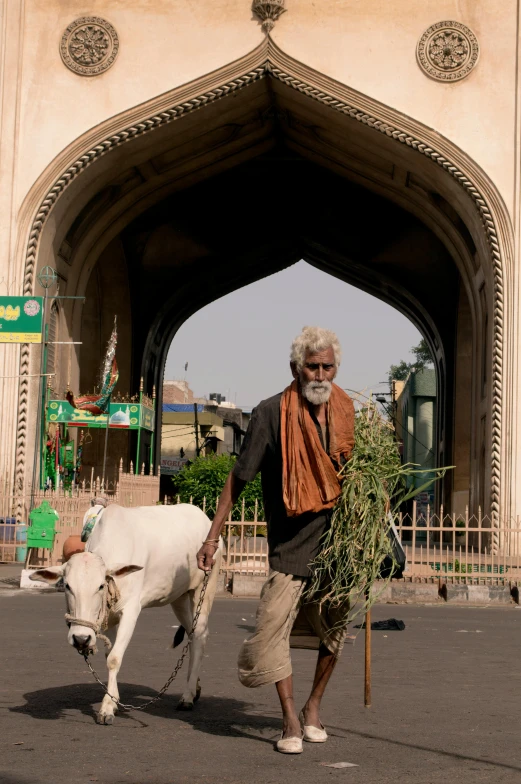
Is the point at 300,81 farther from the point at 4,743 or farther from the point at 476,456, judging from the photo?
the point at 4,743

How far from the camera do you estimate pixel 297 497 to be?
4746mm

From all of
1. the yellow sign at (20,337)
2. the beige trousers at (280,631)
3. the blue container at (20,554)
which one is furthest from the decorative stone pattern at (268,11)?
the beige trousers at (280,631)

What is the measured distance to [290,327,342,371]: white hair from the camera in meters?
4.90

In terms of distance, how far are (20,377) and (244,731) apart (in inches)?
563

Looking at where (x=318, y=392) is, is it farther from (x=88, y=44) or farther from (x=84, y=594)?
(x=88, y=44)

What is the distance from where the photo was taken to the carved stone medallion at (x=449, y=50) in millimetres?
19594

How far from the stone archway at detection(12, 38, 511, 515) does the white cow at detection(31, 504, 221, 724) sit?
42.7 ft

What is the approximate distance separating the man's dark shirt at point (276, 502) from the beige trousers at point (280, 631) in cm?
8

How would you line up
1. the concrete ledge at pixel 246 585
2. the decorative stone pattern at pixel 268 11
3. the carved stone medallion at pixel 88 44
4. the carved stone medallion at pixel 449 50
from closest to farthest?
the concrete ledge at pixel 246 585
the decorative stone pattern at pixel 268 11
the carved stone medallion at pixel 449 50
the carved stone medallion at pixel 88 44

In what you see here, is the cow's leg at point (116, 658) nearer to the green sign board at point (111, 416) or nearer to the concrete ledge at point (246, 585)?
the concrete ledge at point (246, 585)

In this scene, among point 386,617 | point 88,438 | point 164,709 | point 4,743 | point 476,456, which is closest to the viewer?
point 4,743

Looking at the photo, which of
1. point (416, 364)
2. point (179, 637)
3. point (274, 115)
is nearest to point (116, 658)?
point (179, 637)

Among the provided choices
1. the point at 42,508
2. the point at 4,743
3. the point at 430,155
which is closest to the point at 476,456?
the point at 430,155

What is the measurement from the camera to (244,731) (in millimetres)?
4941
